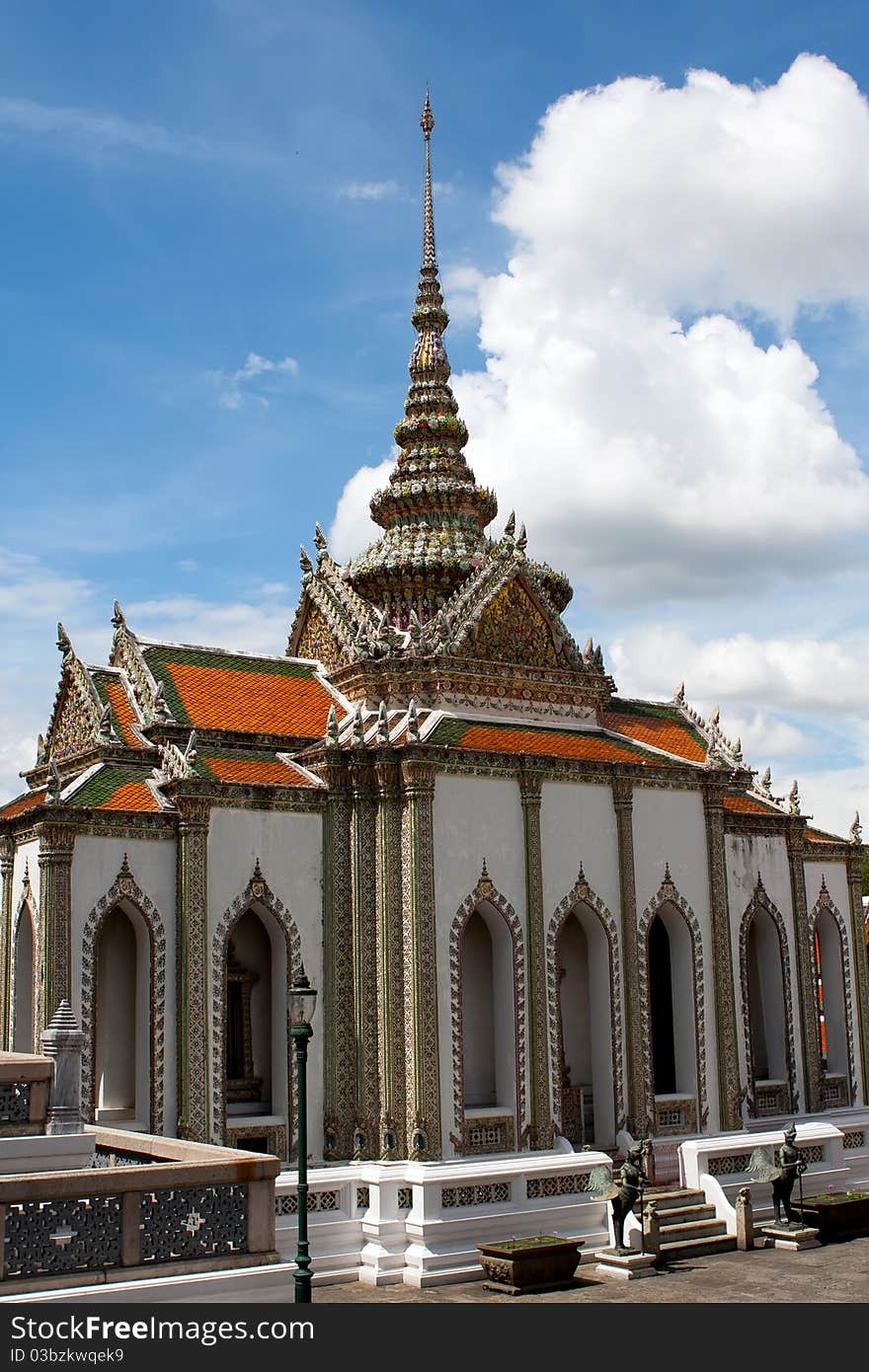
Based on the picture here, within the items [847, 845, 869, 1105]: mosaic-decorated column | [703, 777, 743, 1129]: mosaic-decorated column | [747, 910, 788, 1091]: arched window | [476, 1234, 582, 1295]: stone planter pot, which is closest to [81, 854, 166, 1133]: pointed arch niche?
[476, 1234, 582, 1295]: stone planter pot

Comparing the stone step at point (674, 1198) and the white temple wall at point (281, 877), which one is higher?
the white temple wall at point (281, 877)

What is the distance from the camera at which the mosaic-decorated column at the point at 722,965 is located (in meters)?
23.2

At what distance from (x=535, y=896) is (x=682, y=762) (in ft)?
13.6

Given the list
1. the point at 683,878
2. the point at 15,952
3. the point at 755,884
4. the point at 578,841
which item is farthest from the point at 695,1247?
the point at 15,952

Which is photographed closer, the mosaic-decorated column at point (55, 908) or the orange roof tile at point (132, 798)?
the mosaic-decorated column at point (55, 908)

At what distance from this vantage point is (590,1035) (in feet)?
76.9

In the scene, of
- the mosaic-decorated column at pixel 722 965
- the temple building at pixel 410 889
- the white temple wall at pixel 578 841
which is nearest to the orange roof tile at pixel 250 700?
the temple building at pixel 410 889

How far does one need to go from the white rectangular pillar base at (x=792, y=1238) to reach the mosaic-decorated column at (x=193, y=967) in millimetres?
7514

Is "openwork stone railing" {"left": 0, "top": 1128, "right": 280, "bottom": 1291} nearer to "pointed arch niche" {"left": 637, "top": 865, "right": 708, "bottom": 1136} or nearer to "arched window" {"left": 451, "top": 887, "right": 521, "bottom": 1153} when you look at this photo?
"arched window" {"left": 451, "top": 887, "right": 521, "bottom": 1153}

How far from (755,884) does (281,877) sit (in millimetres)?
9198

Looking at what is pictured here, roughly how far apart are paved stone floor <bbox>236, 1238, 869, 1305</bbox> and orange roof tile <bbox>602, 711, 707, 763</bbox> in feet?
31.3

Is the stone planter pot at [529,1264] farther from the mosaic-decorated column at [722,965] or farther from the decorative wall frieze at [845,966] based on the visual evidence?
the decorative wall frieze at [845,966]

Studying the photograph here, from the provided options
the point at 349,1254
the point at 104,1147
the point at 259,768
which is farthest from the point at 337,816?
the point at 104,1147
